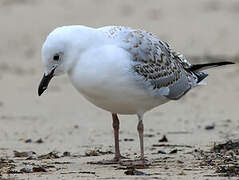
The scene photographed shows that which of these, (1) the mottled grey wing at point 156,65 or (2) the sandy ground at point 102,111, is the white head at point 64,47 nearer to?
(1) the mottled grey wing at point 156,65

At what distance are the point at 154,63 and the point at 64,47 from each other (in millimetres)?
1101

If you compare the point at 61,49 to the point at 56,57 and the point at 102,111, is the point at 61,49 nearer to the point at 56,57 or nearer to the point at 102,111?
the point at 56,57

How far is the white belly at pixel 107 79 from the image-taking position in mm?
6301

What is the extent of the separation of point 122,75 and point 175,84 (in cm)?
128

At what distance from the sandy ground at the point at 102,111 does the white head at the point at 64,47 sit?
0.92m

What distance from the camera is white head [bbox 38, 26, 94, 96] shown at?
6.37m

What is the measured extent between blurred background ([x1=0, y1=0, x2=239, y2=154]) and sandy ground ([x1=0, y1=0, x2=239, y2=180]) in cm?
1

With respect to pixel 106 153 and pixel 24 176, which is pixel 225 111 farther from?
pixel 24 176

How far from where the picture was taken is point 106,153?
25.5 feet

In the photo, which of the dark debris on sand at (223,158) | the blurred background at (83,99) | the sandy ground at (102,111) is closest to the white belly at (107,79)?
the sandy ground at (102,111)

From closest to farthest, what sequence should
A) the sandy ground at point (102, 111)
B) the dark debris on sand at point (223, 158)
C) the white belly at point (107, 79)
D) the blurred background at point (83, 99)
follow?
the dark debris on sand at point (223, 158)
the white belly at point (107, 79)
the sandy ground at point (102, 111)
the blurred background at point (83, 99)

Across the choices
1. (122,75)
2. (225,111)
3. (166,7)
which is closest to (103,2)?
(166,7)

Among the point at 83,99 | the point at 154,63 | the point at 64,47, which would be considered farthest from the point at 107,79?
the point at 83,99

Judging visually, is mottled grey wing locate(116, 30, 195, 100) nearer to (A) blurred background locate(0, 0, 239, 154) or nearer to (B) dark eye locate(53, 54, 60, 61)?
(B) dark eye locate(53, 54, 60, 61)
